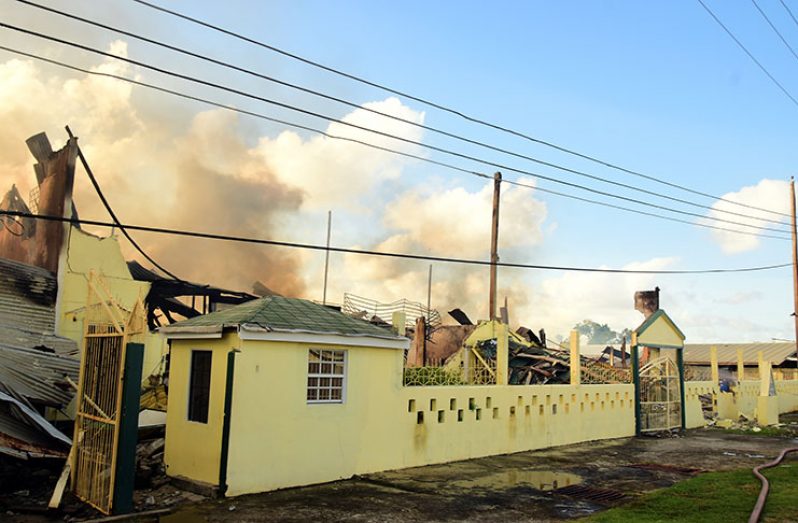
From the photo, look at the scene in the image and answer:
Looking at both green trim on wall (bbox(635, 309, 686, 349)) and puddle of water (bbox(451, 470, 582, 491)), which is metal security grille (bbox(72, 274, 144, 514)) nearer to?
puddle of water (bbox(451, 470, 582, 491))

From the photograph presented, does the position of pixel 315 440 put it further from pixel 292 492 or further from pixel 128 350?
pixel 128 350

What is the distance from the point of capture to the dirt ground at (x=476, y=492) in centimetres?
991

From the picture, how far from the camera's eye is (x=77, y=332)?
62.4 feet

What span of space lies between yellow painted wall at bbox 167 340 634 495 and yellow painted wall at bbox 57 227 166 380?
7.83 metres

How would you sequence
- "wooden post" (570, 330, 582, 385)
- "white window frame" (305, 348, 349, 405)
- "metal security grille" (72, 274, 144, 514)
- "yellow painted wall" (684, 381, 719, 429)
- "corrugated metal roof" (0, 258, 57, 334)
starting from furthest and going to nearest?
"yellow painted wall" (684, 381, 719, 429), "wooden post" (570, 330, 582, 385), "corrugated metal roof" (0, 258, 57, 334), "white window frame" (305, 348, 349, 405), "metal security grille" (72, 274, 144, 514)

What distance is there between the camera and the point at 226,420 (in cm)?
1095

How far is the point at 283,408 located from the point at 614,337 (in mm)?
199136

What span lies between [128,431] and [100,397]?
43.0 inches

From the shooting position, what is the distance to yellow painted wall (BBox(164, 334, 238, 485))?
36.8ft

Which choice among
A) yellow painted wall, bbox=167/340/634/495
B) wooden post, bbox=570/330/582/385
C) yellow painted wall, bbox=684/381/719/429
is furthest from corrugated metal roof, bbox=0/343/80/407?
yellow painted wall, bbox=684/381/719/429

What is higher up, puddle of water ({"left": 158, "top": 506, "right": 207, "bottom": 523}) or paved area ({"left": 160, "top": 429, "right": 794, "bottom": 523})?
paved area ({"left": 160, "top": 429, "right": 794, "bottom": 523})

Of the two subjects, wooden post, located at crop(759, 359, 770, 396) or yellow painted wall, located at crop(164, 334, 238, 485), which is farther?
wooden post, located at crop(759, 359, 770, 396)

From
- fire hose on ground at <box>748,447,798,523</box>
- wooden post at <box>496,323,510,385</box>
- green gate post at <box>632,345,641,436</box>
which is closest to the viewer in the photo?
fire hose on ground at <box>748,447,798,523</box>

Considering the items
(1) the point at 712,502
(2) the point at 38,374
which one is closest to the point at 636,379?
(1) the point at 712,502
